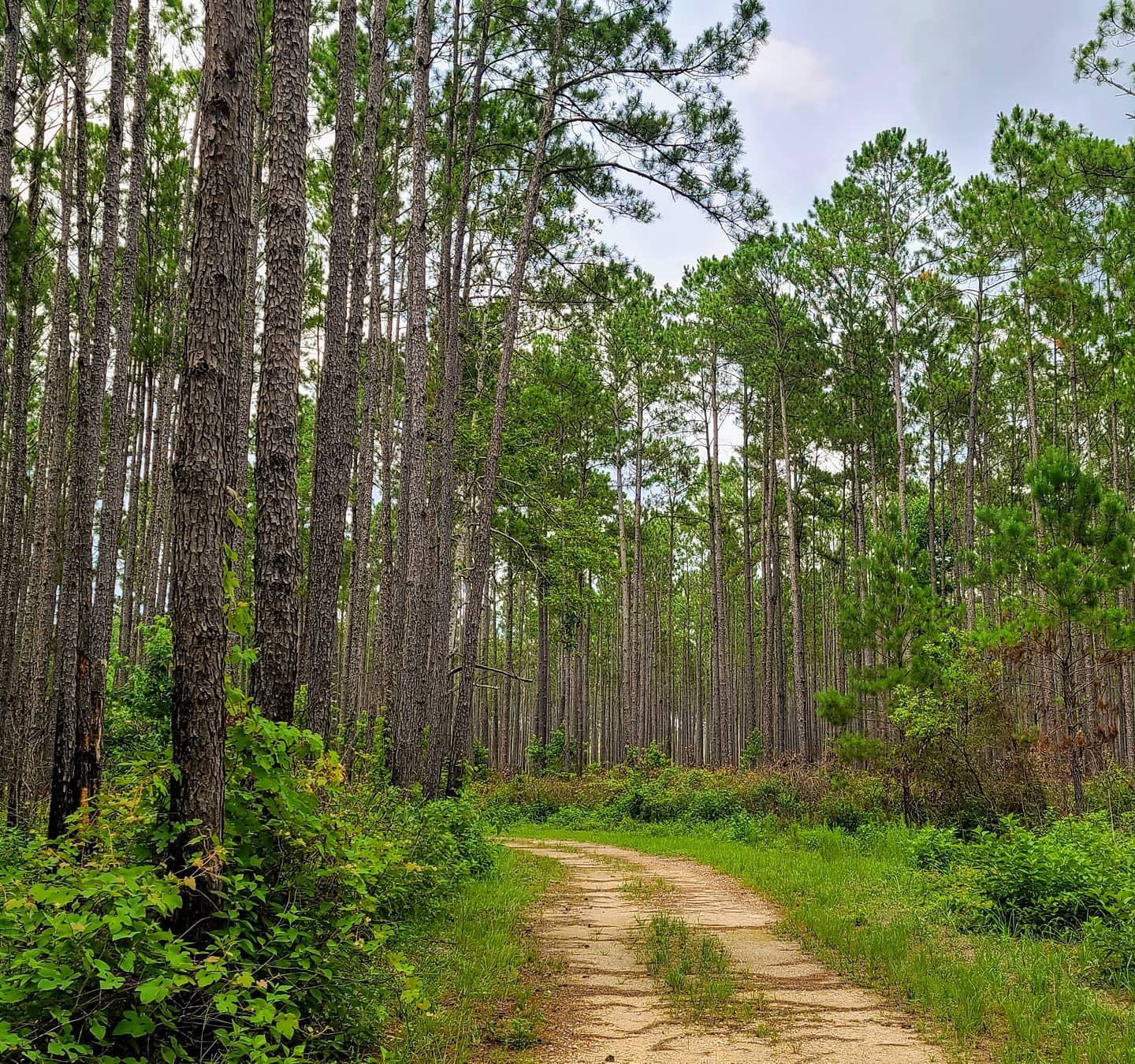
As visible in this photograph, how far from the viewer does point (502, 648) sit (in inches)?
2234

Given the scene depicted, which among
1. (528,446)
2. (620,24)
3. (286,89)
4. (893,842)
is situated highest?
(620,24)

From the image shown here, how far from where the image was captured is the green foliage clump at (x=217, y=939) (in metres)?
3.03

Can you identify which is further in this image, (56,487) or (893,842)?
(56,487)

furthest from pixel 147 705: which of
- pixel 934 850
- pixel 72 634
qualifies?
pixel 934 850

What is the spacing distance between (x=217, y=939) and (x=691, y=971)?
358cm

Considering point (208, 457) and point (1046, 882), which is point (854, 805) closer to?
point (1046, 882)

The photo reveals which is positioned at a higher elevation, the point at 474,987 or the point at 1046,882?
the point at 1046,882

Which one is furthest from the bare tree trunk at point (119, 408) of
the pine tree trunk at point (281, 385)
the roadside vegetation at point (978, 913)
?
the roadside vegetation at point (978, 913)

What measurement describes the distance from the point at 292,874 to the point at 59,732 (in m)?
6.19

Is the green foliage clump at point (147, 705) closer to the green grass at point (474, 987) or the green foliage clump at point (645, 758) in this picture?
the green grass at point (474, 987)

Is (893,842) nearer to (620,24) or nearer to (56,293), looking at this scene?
(620,24)

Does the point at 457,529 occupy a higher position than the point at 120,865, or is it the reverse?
the point at 457,529

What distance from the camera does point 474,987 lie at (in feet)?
17.5

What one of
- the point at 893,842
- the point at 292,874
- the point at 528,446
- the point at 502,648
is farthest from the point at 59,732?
the point at 502,648
